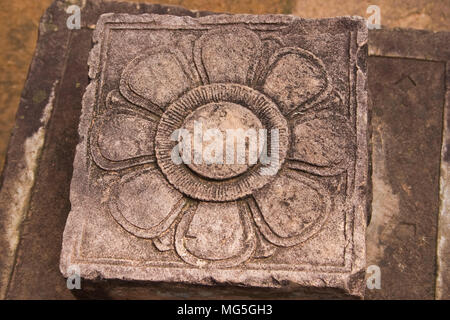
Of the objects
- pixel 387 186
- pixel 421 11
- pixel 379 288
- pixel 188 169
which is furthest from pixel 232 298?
pixel 421 11

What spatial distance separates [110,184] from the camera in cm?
241

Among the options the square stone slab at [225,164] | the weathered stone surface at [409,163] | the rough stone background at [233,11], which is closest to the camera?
the square stone slab at [225,164]

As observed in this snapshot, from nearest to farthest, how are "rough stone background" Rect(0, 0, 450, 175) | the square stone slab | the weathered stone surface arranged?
the square stone slab → the weathered stone surface → "rough stone background" Rect(0, 0, 450, 175)

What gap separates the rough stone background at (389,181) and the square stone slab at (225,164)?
25.7 inches

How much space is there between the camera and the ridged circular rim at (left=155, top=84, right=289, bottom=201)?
2.34 metres

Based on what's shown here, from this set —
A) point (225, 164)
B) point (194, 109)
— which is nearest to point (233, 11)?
point (194, 109)

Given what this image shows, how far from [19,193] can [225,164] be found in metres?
1.50

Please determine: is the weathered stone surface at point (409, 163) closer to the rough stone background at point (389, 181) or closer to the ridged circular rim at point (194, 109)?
the rough stone background at point (389, 181)

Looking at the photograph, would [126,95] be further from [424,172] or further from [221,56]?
[424,172]

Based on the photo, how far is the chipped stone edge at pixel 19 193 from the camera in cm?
289

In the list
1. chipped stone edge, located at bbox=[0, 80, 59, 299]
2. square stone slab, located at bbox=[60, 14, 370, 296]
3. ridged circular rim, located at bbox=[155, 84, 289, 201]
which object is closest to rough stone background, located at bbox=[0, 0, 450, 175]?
chipped stone edge, located at bbox=[0, 80, 59, 299]

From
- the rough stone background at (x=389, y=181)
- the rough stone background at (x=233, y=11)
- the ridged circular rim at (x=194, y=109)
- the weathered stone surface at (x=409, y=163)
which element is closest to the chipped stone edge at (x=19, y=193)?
the rough stone background at (x=389, y=181)

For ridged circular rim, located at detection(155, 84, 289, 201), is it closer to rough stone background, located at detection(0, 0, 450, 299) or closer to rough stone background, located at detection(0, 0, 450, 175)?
rough stone background, located at detection(0, 0, 450, 299)

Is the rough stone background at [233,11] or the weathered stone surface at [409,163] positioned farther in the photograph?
the rough stone background at [233,11]
